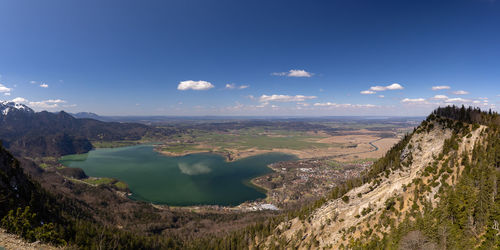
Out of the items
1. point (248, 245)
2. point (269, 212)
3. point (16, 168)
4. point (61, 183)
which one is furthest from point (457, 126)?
point (61, 183)

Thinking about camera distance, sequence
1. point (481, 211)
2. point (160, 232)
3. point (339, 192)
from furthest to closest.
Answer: point (160, 232) → point (339, 192) → point (481, 211)

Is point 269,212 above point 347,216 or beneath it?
beneath

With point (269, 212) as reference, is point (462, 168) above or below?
above

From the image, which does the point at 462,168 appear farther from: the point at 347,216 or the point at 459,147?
the point at 347,216

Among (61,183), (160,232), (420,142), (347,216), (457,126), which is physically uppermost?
(457,126)

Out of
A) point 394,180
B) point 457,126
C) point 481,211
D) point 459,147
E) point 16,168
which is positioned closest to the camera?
point 481,211

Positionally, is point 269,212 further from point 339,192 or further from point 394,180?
point 394,180

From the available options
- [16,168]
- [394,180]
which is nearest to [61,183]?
[16,168]

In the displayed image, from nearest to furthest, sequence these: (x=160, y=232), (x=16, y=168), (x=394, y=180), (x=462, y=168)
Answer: (x=462, y=168), (x=394, y=180), (x=16, y=168), (x=160, y=232)

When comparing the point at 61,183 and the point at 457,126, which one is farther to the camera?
the point at 61,183

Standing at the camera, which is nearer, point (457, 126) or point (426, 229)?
point (426, 229)
